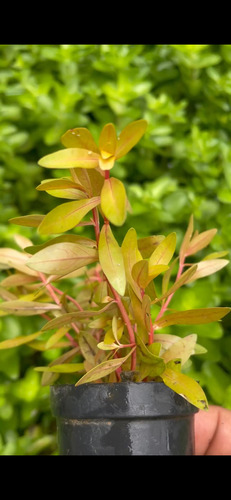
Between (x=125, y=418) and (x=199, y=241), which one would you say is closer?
(x=125, y=418)

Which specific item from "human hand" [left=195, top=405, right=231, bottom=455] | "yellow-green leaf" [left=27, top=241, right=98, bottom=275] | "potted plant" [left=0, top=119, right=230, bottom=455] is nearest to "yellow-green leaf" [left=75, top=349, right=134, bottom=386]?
"potted plant" [left=0, top=119, right=230, bottom=455]

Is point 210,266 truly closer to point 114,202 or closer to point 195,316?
point 195,316

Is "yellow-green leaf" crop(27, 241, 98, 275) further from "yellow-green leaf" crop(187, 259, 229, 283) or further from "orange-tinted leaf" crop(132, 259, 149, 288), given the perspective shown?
"yellow-green leaf" crop(187, 259, 229, 283)

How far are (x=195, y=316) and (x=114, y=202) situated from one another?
7.2 inches

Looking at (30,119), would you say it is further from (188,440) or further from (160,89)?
(188,440)

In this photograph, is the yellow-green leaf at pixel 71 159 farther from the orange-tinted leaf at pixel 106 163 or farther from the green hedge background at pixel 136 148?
the green hedge background at pixel 136 148

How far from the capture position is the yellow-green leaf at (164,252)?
2.12 feet

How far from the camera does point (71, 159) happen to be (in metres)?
0.56

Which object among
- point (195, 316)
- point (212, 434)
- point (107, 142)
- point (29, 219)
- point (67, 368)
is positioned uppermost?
point (107, 142)

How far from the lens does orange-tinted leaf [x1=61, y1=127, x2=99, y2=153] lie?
1.84ft

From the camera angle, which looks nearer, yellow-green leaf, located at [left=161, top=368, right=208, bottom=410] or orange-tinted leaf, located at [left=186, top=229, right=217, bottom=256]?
yellow-green leaf, located at [left=161, top=368, right=208, bottom=410]

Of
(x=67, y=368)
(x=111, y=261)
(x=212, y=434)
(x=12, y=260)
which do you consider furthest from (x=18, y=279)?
(x=212, y=434)

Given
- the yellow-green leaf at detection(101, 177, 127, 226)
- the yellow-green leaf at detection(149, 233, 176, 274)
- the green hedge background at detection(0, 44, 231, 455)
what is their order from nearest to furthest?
the yellow-green leaf at detection(101, 177, 127, 226)
the yellow-green leaf at detection(149, 233, 176, 274)
the green hedge background at detection(0, 44, 231, 455)
